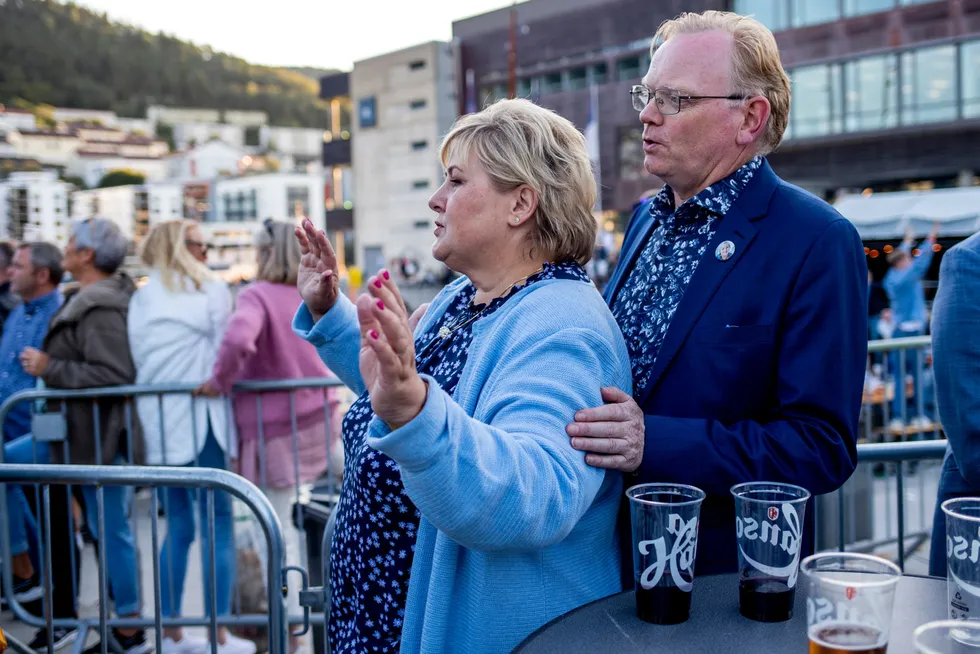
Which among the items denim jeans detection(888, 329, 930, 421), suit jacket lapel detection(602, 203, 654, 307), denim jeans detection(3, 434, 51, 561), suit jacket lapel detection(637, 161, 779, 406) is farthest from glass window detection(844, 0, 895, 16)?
suit jacket lapel detection(637, 161, 779, 406)

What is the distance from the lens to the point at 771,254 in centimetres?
182

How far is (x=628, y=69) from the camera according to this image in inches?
1709

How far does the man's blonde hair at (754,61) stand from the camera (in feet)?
6.48

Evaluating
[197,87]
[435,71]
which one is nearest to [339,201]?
[435,71]

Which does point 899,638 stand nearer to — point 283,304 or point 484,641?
point 484,641

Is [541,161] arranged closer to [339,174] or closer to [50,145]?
[339,174]

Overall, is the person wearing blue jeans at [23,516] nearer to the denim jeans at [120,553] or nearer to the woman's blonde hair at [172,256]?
the denim jeans at [120,553]

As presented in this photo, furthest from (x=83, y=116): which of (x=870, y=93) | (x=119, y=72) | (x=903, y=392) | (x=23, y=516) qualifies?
(x=903, y=392)

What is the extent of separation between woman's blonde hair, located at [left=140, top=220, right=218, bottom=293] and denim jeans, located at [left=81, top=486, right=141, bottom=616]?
1155mm

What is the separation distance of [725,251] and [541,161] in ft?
1.51

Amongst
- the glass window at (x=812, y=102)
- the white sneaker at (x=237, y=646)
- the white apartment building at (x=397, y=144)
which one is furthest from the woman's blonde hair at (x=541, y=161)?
the white apartment building at (x=397, y=144)

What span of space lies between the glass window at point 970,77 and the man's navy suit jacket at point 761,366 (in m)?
29.5

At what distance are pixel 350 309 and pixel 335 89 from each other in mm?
73309

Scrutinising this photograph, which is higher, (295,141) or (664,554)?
(295,141)
